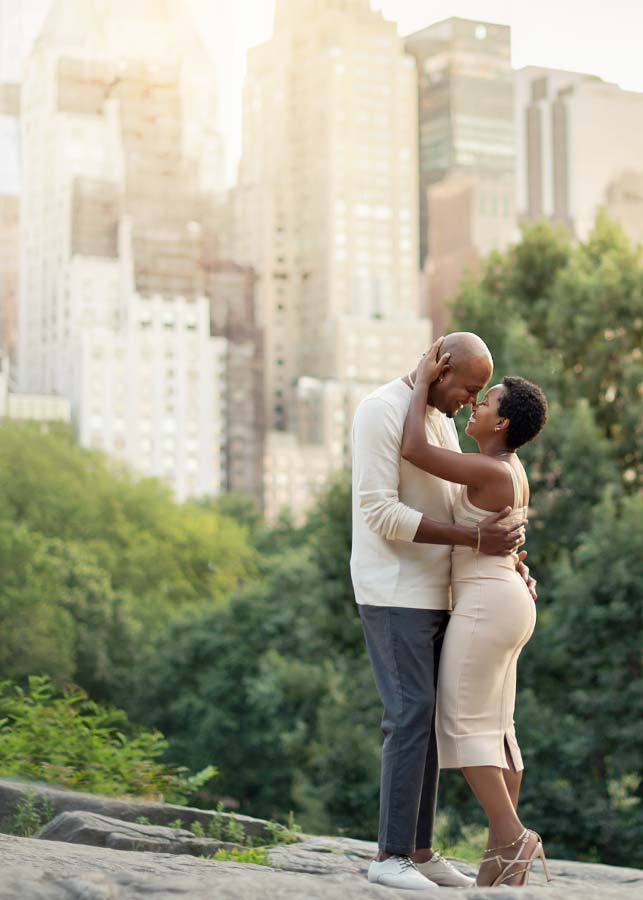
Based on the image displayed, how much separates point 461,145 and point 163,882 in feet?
525

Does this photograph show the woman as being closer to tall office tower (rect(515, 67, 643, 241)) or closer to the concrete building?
the concrete building

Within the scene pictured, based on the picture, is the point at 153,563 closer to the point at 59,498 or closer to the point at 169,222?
the point at 59,498

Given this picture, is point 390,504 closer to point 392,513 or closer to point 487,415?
point 392,513

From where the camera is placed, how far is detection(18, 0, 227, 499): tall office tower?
124 m

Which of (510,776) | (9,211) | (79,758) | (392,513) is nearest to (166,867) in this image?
(510,776)

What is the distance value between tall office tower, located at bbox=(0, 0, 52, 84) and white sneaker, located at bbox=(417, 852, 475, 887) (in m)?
148

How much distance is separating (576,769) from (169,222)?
11759 centimetres

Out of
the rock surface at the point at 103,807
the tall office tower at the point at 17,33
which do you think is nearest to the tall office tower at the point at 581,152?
the tall office tower at the point at 17,33

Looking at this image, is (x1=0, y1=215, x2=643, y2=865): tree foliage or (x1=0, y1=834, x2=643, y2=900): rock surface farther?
(x1=0, y1=215, x2=643, y2=865): tree foliage

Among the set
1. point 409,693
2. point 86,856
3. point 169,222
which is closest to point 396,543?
point 409,693

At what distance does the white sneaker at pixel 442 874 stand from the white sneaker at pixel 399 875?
0.26m

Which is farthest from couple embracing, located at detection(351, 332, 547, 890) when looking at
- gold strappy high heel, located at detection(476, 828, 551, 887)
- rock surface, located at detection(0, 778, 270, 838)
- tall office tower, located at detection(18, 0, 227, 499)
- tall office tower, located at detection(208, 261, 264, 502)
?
tall office tower, located at detection(208, 261, 264, 502)

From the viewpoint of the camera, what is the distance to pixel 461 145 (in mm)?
159500

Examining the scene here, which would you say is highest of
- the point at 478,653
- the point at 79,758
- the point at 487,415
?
the point at 487,415
